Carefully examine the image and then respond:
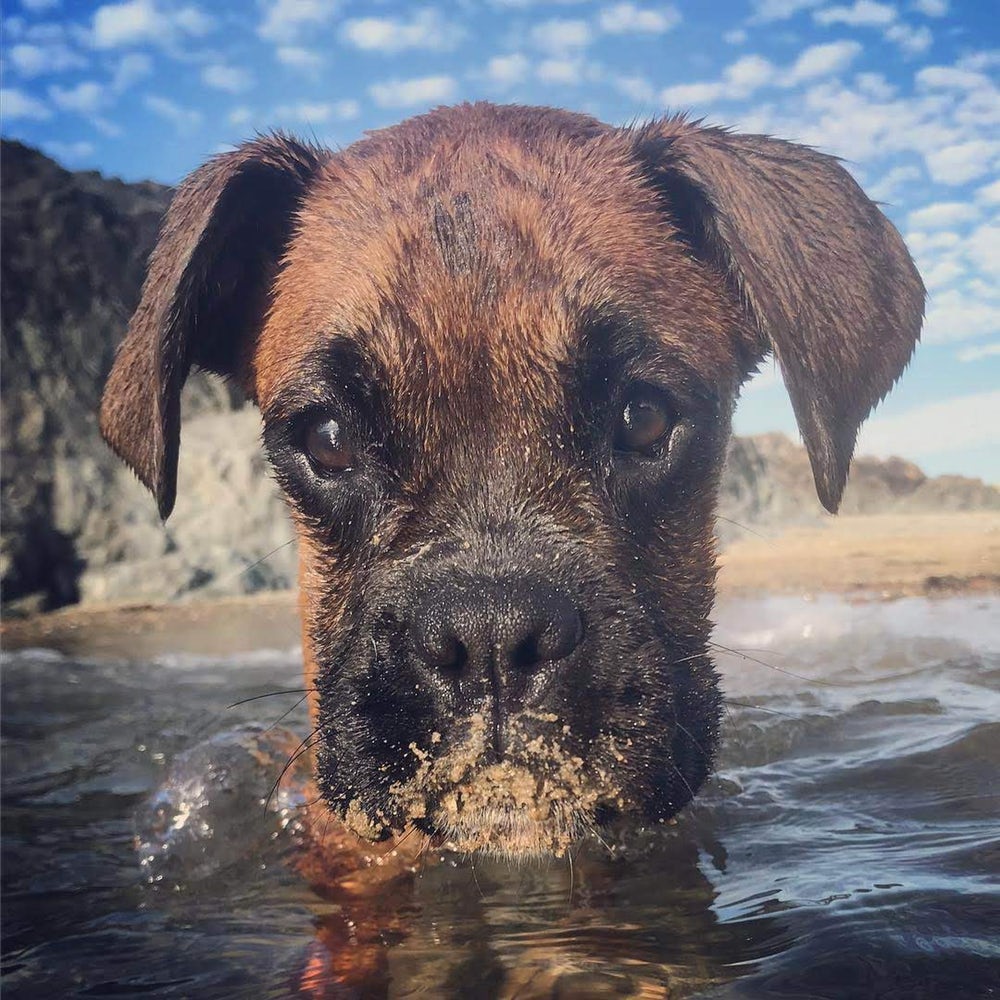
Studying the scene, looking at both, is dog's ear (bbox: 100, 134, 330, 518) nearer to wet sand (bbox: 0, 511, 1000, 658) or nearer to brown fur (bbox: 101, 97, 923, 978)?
brown fur (bbox: 101, 97, 923, 978)

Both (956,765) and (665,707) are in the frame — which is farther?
(956,765)

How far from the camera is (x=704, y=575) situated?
282cm

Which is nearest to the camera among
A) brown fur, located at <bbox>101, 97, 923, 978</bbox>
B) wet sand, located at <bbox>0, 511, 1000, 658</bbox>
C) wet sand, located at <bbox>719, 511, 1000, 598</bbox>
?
brown fur, located at <bbox>101, 97, 923, 978</bbox>

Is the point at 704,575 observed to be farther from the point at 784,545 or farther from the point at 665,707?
the point at 784,545

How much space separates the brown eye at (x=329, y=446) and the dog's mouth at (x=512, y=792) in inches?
31.8

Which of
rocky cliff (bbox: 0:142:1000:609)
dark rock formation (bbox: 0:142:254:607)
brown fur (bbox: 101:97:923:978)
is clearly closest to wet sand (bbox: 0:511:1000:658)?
rocky cliff (bbox: 0:142:1000:609)

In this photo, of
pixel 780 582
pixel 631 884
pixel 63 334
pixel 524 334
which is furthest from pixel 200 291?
pixel 63 334

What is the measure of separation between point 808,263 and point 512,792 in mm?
1558

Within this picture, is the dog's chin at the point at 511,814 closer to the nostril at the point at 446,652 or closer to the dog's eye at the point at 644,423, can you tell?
the nostril at the point at 446,652

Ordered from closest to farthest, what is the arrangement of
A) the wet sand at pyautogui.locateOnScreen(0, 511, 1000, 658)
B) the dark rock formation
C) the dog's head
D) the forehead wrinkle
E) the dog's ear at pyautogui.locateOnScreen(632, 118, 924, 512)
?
the dog's head < the forehead wrinkle < the dog's ear at pyautogui.locateOnScreen(632, 118, 924, 512) < the wet sand at pyautogui.locateOnScreen(0, 511, 1000, 658) < the dark rock formation

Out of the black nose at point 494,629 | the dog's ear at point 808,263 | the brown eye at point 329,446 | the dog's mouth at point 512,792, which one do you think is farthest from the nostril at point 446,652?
the dog's ear at point 808,263

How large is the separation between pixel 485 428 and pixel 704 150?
41.9 inches

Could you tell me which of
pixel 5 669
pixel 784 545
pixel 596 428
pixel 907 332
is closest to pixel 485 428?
pixel 596 428

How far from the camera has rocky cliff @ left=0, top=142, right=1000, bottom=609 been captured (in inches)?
547
